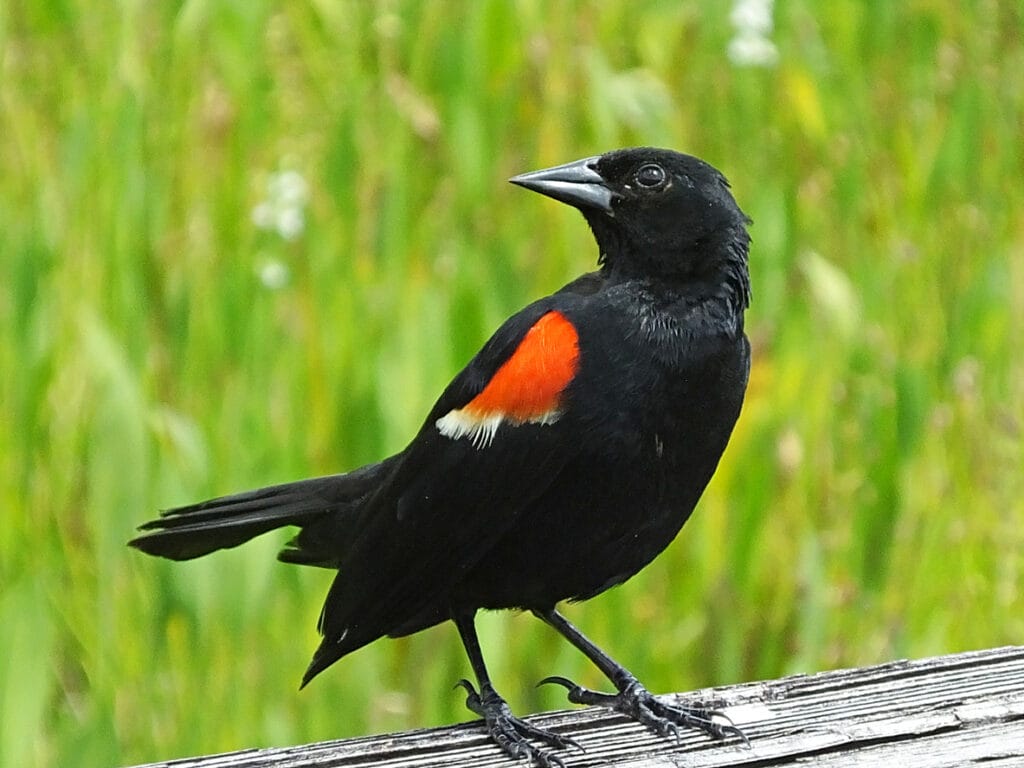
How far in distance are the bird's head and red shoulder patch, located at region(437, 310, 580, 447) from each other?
19 centimetres

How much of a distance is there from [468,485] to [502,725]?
34 cm

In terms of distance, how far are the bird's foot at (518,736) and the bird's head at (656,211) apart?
639 millimetres

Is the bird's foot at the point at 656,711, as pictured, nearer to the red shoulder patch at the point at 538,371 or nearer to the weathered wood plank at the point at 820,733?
the weathered wood plank at the point at 820,733

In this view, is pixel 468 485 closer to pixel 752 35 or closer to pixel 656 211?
pixel 656 211

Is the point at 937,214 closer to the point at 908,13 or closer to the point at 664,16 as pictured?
the point at 908,13

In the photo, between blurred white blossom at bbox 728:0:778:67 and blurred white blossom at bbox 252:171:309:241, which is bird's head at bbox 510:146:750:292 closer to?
blurred white blossom at bbox 252:171:309:241

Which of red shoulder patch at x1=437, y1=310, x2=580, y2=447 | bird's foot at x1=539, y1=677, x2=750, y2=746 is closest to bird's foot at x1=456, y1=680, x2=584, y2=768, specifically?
bird's foot at x1=539, y1=677, x2=750, y2=746

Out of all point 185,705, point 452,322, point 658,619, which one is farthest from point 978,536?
point 185,705

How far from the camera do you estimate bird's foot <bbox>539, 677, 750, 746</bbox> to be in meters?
1.63

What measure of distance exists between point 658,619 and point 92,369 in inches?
41.5

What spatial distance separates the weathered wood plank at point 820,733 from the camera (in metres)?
1.48

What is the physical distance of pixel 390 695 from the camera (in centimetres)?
245

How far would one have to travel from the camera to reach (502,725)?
1.78 meters

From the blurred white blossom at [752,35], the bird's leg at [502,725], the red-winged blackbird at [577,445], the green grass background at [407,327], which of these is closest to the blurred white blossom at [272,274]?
the green grass background at [407,327]
